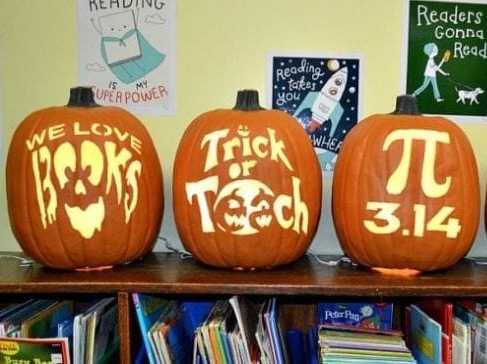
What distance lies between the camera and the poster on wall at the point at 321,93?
1262 mm

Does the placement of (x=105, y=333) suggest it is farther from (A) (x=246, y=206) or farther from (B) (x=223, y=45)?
(B) (x=223, y=45)

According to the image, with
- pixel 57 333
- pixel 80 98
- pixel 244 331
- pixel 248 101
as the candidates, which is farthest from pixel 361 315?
pixel 80 98

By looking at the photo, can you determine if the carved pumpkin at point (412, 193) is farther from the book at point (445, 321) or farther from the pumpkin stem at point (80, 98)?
the pumpkin stem at point (80, 98)

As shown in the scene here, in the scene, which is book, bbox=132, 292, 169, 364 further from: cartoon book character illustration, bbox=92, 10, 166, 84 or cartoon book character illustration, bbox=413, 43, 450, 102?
cartoon book character illustration, bbox=413, 43, 450, 102

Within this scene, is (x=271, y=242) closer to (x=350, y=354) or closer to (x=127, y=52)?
(x=350, y=354)

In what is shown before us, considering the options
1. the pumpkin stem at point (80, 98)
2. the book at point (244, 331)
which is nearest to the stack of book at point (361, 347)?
the book at point (244, 331)

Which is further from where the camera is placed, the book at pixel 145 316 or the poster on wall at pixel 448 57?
the poster on wall at pixel 448 57

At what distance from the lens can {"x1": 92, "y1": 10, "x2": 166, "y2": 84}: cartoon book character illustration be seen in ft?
4.15

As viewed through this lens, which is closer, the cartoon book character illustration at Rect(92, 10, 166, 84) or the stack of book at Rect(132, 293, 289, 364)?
the stack of book at Rect(132, 293, 289, 364)

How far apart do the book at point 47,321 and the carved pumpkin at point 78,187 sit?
115mm

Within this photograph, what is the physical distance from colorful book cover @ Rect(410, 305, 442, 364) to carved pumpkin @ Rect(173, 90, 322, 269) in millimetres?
287

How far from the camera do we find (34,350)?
98 cm

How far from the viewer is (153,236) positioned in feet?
3.62

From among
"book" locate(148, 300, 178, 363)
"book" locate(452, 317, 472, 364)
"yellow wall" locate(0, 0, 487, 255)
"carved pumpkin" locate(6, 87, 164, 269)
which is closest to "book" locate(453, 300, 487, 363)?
"book" locate(452, 317, 472, 364)
